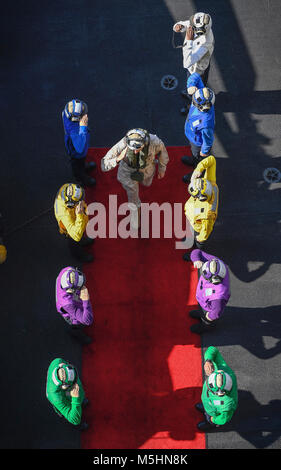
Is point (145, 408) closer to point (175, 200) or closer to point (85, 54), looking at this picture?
point (175, 200)

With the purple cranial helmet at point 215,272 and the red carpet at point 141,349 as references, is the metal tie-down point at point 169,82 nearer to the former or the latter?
the red carpet at point 141,349

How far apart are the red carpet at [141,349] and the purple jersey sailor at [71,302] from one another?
109 centimetres

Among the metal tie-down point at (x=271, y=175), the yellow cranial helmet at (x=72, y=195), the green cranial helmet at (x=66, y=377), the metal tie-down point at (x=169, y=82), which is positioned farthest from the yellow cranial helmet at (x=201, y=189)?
the metal tie-down point at (x=169, y=82)

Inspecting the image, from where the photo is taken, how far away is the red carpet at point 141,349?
6.71 m

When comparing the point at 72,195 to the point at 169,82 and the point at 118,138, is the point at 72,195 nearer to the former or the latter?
the point at 118,138

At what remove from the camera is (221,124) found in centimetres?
886

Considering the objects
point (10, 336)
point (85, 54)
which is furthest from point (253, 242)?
point (85, 54)

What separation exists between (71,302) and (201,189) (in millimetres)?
2499

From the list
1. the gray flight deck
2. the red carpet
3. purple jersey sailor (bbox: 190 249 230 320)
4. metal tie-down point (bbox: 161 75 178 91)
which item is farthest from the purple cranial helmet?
metal tie-down point (bbox: 161 75 178 91)

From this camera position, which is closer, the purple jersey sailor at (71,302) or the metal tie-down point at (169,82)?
the purple jersey sailor at (71,302)

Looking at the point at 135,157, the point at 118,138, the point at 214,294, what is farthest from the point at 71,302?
the point at 118,138

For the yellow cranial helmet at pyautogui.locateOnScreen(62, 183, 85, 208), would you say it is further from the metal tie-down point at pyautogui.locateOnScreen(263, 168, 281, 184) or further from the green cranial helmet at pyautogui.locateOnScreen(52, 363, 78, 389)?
the metal tie-down point at pyautogui.locateOnScreen(263, 168, 281, 184)

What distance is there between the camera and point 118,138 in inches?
346

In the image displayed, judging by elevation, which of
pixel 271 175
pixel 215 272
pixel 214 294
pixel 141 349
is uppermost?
pixel 271 175
